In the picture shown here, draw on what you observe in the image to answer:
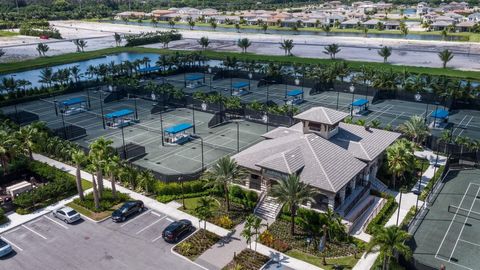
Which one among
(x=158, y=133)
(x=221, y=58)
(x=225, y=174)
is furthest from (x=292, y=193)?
(x=221, y=58)

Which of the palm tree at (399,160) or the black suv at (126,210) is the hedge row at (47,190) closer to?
the black suv at (126,210)

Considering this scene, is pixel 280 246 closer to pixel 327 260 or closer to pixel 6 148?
pixel 327 260

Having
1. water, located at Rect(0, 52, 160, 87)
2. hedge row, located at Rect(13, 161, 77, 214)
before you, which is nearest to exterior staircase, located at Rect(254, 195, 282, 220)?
hedge row, located at Rect(13, 161, 77, 214)

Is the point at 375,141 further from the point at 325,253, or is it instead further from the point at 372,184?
the point at 325,253

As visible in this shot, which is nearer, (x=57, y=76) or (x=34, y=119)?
(x=34, y=119)

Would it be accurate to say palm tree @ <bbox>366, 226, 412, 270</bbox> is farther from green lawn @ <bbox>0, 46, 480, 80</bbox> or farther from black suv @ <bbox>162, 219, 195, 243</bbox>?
green lawn @ <bbox>0, 46, 480, 80</bbox>

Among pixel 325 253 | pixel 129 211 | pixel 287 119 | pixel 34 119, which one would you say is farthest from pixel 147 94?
pixel 325 253

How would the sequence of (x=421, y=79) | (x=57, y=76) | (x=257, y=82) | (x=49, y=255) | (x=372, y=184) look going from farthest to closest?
(x=257, y=82) < (x=57, y=76) < (x=421, y=79) < (x=372, y=184) < (x=49, y=255)
